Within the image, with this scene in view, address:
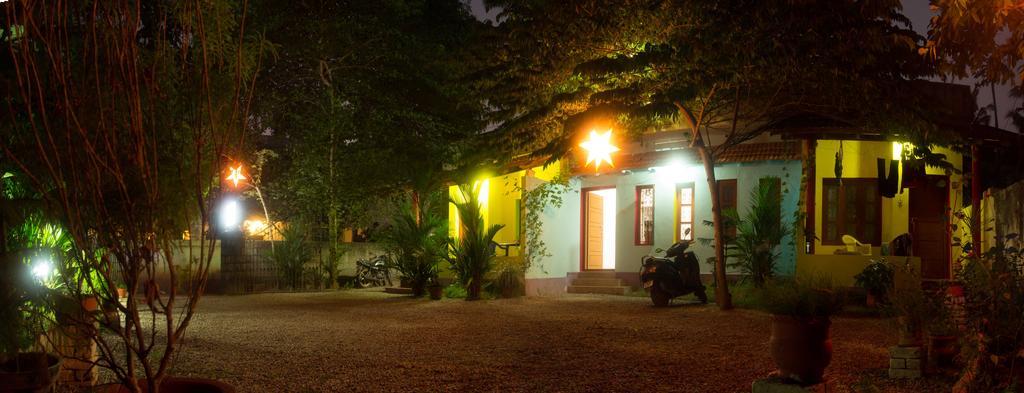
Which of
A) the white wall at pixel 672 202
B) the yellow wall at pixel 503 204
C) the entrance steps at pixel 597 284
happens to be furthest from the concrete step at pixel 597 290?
the yellow wall at pixel 503 204

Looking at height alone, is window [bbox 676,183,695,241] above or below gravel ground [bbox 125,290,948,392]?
above

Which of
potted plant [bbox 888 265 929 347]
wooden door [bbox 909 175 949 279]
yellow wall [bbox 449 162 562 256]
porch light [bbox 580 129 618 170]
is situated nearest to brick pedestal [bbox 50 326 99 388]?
potted plant [bbox 888 265 929 347]

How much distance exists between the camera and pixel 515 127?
12.4 metres

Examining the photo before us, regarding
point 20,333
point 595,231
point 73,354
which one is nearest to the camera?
point 20,333

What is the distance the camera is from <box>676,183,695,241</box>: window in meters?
16.0

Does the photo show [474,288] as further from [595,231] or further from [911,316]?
[911,316]

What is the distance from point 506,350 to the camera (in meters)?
7.67

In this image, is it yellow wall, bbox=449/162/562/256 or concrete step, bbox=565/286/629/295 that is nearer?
concrete step, bbox=565/286/629/295

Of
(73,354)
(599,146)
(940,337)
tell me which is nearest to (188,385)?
(73,354)

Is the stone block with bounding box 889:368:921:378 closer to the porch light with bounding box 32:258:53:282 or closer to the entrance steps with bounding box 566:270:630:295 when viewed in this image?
the porch light with bounding box 32:258:53:282

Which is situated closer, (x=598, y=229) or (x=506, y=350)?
(x=506, y=350)

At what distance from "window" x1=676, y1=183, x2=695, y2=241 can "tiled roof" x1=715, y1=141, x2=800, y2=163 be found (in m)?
1.05

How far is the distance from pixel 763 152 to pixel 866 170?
7.71 ft

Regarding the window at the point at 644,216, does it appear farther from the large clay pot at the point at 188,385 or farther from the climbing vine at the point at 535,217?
the large clay pot at the point at 188,385
